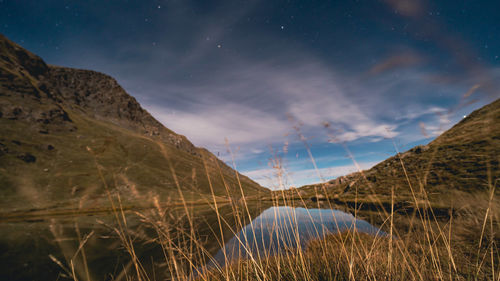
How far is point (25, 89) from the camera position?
120m

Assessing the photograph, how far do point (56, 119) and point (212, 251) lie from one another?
156538 millimetres

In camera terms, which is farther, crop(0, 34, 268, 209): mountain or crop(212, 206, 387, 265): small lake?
crop(0, 34, 268, 209): mountain

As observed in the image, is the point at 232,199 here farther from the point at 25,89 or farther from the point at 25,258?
the point at 25,89

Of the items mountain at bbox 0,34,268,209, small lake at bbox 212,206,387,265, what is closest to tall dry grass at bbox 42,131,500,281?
small lake at bbox 212,206,387,265

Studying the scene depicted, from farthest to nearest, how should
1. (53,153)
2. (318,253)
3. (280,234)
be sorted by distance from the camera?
(53,153), (280,234), (318,253)

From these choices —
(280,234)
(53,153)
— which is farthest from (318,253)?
(53,153)

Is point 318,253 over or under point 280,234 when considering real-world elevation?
under

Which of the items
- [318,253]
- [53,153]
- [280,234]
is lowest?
[318,253]

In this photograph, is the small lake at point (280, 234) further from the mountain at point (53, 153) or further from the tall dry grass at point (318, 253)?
the mountain at point (53, 153)

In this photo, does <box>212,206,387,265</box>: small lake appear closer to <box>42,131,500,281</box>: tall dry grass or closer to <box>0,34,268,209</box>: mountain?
<box>42,131,500,281</box>: tall dry grass

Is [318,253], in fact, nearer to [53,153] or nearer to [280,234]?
[280,234]

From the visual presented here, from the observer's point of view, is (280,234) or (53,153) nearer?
(280,234)

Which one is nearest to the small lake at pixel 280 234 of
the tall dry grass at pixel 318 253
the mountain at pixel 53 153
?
the tall dry grass at pixel 318 253

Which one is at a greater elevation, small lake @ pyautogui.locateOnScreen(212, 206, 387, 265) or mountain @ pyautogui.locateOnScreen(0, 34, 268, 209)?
mountain @ pyautogui.locateOnScreen(0, 34, 268, 209)
